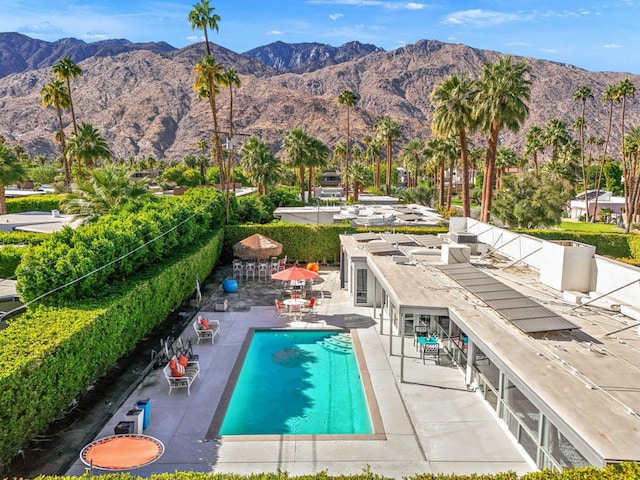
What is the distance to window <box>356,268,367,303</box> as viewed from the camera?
72.7 feet

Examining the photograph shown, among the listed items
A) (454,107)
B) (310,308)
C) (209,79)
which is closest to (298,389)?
(310,308)

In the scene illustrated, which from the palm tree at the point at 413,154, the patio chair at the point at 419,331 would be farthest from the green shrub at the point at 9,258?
the palm tree at the point at 413,154

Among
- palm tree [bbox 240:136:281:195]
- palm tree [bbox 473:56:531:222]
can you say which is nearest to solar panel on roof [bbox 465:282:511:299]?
Result: palm tree [bbox 473:56:531:222]

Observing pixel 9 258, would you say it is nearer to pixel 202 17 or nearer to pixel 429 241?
pixel 429 241

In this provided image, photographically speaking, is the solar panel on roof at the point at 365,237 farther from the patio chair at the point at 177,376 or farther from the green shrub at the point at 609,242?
the patio chair at the point at 177,376

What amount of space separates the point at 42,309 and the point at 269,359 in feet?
23.3

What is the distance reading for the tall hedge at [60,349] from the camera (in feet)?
31.7

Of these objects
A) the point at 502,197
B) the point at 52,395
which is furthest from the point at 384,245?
the point at 502,197

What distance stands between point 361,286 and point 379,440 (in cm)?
1136

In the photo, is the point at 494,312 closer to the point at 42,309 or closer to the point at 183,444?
the point at 183,444

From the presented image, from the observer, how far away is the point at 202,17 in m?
35.0

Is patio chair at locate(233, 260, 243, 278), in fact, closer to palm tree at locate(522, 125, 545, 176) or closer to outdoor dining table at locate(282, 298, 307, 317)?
outdoor dining table at locate(282, 298, 307, 317)

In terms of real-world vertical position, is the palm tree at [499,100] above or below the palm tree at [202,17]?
below

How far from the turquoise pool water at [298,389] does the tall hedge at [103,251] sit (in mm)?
5216
